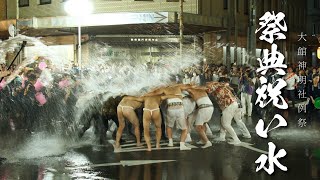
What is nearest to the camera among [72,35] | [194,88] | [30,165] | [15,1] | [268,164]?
[268,164]

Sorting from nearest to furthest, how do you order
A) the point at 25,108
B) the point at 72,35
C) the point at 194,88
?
the point at 194,88, the point at 25,108, the point at 72,35

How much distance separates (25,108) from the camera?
15281 millimetres

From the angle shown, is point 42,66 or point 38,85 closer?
point 38,85

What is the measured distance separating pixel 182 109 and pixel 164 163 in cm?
203

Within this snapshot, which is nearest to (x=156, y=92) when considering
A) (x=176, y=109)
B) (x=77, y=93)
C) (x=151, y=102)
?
(x=151, y=102)

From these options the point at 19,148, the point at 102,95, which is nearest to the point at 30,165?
the point at 19,148

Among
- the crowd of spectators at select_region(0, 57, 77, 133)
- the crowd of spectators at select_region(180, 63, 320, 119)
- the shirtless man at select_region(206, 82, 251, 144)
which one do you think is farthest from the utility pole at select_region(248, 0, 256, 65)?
the shirtless man at select_region(206, 82, 251, 144)

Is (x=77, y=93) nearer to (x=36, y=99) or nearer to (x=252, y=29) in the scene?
(x=36, y=99)

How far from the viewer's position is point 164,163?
9680 mm

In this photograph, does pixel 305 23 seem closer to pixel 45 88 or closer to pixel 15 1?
pixel 15 1

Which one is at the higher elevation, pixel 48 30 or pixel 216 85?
pixel 48 30

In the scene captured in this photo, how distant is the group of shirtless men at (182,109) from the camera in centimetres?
1118

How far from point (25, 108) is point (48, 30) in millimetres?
11695

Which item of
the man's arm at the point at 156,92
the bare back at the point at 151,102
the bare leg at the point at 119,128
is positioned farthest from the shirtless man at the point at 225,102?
the bare leg at the point at 119,128
